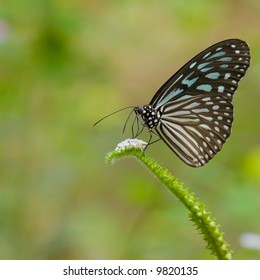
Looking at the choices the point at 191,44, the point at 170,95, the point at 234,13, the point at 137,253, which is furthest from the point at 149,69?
the point at 170,95

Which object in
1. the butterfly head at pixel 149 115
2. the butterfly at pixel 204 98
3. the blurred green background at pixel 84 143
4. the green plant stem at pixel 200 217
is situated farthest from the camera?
the blurred green background at pixel 84 143

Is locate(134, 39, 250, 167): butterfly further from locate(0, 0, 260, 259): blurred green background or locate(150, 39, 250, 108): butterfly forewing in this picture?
locate(0, 0, 260, 259): blurred green background

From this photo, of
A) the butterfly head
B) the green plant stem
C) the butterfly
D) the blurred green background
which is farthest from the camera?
the blurred green background

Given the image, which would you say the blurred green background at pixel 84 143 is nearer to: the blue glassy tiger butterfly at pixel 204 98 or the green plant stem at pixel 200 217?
the blue glassy tiger butterfly at pixel 204 98

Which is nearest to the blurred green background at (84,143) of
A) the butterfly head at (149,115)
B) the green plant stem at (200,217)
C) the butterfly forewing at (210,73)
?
the butterfly head at (149,115)

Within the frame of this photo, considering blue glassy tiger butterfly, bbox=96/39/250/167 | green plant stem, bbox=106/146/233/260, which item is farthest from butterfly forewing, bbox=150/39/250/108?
green plant stem, bbox=106/146/233/260

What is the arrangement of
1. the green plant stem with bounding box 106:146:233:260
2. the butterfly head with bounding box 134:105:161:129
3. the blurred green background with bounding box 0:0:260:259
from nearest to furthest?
the green plant stem with bounding box 106:146:233:260 < the butterfly head with bounding box 134:105:161:129 < the blurred green background with bounding box 0:0:260:259

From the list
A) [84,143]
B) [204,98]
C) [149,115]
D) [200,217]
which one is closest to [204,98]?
[204,98]

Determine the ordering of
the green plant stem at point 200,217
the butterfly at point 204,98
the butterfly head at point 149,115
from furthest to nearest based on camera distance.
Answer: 1. the butterfly head at point 149,115
2. the butterfly at point 204,98
3. the green plant stem at point 200,217
